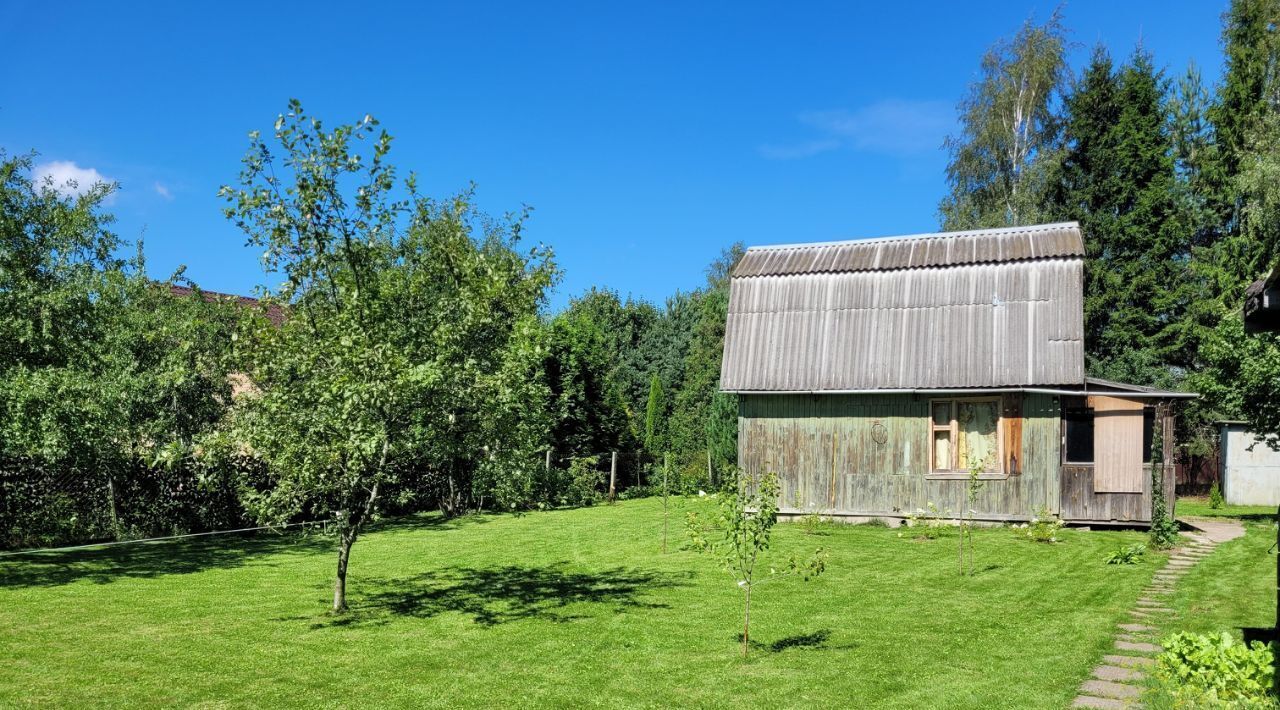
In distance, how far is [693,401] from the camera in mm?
34781

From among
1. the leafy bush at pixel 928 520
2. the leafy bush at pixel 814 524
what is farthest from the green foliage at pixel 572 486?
the leafy bush at pixel 928 520

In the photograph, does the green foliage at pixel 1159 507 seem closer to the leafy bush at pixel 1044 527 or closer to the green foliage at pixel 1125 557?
the leafy bush at pixel 1044 527

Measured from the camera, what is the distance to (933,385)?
19.0 m

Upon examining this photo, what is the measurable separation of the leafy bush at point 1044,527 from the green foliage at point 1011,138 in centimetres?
2010

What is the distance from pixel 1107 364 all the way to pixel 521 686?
107 feet

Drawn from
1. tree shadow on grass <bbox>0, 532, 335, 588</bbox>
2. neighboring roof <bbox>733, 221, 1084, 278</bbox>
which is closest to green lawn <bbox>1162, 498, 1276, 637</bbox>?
neighboring roof <bbox>733, 221, 1084, 278</bbox>

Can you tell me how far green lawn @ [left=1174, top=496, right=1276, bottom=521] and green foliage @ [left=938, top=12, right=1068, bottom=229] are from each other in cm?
1163

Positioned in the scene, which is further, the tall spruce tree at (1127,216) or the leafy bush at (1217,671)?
the tall spruce tree at (1127,216)

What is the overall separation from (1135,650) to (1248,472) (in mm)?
24749

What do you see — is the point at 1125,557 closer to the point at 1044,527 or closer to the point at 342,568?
the point at 1044,527

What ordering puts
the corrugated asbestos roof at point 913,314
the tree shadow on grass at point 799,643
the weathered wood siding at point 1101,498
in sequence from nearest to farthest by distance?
the tree shadow on grass at point 799,643, the weathered wood siding at point 1101,498, the corrugated asbestos roof at point 913,314

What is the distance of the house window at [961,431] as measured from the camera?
19.0m

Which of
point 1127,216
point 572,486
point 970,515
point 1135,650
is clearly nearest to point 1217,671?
point 1135,650

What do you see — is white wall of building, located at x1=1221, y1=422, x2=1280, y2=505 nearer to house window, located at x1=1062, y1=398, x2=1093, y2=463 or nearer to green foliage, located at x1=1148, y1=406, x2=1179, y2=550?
house window, located at x1=1062, y1=398, x2=1093, y2=463
